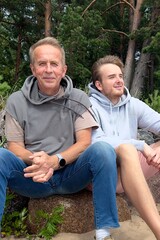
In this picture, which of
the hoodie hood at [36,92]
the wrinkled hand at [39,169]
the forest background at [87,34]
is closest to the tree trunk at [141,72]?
the forest background at [87,34]

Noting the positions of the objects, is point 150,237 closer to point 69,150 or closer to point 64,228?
point 64,228

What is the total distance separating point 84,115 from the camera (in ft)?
7.91

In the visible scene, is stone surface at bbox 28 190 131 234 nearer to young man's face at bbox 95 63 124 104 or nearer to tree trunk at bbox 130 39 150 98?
young man's face at bbox 95 63 124 104

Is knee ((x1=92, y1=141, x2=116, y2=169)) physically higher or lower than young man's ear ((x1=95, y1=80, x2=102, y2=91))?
lower

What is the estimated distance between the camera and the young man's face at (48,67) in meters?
2.39

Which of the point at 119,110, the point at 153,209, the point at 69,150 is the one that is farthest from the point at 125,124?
the point at 153,209

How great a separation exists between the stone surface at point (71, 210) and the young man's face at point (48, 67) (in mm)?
776

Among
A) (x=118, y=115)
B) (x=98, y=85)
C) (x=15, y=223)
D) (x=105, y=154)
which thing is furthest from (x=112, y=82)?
(x=15, y=223)

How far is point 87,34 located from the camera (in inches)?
414

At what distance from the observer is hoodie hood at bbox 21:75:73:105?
240cm

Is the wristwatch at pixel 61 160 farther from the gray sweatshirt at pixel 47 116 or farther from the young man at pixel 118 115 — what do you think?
the young man at pixel 118 115

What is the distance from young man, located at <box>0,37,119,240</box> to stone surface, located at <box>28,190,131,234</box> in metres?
0.12

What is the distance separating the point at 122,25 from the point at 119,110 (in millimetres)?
10891

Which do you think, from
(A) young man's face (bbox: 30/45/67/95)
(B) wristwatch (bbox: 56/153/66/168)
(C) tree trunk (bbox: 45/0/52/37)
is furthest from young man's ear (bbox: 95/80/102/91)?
(C) tree trunk (bbox: 45/0/52/37)
